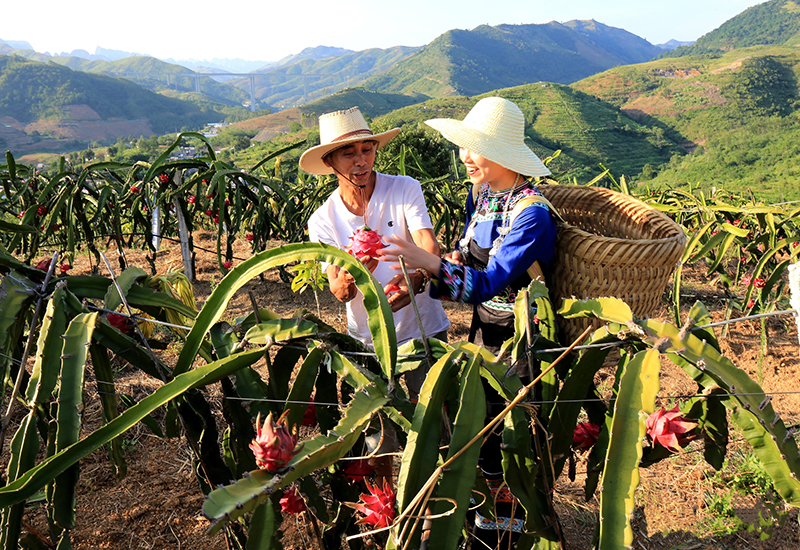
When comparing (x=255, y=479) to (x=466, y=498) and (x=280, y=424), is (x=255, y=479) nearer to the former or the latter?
(x=280, y=424)

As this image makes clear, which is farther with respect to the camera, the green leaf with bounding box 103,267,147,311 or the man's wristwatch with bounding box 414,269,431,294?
the man's wristwatch with bounding box 414,269,431,294

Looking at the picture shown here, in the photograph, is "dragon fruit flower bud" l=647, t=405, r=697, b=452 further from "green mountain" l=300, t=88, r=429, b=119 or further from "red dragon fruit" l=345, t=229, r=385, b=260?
"green mountain" l=300, t=88, r=429, b=119

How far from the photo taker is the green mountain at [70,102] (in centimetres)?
6334

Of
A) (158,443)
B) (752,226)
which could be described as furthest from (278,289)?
(752,226)

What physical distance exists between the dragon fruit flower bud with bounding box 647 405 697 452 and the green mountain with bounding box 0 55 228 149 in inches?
2908

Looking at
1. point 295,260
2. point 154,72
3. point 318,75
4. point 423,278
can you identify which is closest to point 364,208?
point 423,278

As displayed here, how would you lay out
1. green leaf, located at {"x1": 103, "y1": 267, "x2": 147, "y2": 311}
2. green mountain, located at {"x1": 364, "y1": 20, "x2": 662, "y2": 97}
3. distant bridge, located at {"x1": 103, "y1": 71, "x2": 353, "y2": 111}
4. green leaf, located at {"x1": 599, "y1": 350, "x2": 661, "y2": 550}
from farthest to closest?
distant bridge, located at {"x1": 103, "y1": 71, "x2": 353, "y2": 111}
green mountain, located at {"x1": 364, "y1": 20, "x2": 662, "y2": 97}
green leaf, located at {"x1": 103, "y1": 267, "x2": 147, "y2": 311}
green leaf, located at {"x1": 599, "y1": 350, "x2": 661, "y2": 550}

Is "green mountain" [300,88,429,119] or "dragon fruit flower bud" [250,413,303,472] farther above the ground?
"green mountain" [300,88,429,119]

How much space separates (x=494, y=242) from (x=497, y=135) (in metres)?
0.27

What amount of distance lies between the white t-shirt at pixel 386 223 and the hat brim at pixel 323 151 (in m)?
0.13

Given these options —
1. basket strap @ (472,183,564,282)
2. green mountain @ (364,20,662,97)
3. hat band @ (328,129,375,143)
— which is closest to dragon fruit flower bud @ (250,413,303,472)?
basket strap @ (472,183,564,282)

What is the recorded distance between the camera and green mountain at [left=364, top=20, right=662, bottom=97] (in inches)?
3366

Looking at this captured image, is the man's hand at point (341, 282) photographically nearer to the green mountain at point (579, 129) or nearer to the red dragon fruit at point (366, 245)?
the red dragon fruit at point (366, 245)

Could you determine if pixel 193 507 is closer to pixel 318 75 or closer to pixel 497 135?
pixel 497 135
